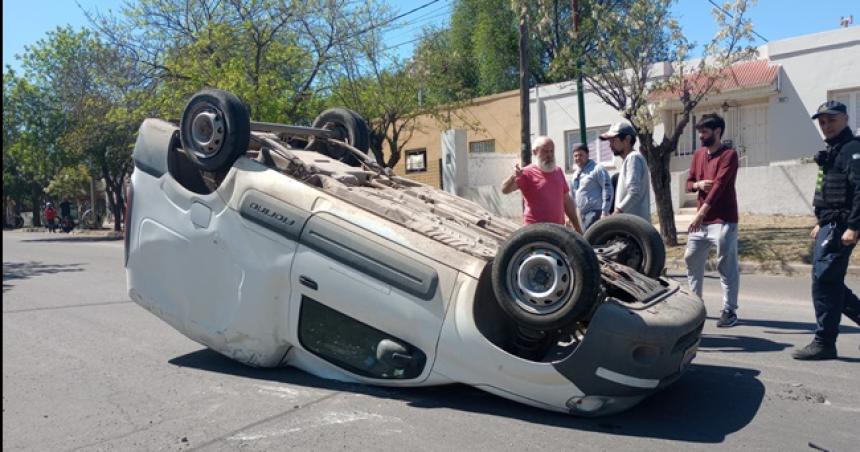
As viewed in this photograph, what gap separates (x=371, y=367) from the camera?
446cm

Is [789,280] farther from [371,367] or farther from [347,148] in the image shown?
[371,367]

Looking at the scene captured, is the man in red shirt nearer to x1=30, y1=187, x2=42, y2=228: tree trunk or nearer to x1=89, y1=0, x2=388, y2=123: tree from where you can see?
x1=89, y1=0, x2=388, y2=123: tree

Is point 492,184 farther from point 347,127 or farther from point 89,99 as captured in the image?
point 347,127

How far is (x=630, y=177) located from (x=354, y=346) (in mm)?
3100

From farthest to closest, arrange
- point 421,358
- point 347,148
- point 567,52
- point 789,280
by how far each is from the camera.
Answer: point 567,52, point 789,280, point 347,148, point 421,358

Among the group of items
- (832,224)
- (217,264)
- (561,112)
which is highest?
(561,112)

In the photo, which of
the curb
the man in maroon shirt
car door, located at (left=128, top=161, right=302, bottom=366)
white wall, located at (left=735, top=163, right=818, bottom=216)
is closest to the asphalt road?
car door, located at (left=128, top=161, right=302, bottom=366)

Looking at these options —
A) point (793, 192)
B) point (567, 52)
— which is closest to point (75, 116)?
point (567, 52)

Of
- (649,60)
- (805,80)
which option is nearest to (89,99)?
(649,60)

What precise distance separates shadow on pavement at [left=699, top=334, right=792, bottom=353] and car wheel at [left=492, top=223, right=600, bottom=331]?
2457mm

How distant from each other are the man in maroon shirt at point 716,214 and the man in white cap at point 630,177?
463 millimetres

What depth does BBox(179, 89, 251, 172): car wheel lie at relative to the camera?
4.89m

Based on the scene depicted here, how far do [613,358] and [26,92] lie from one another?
115ft

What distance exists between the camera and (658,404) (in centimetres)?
426
